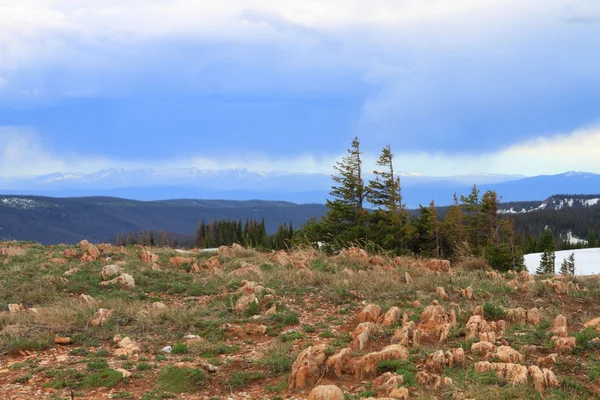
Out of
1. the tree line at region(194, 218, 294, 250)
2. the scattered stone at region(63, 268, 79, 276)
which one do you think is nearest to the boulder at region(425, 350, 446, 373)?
the scattered stone at region(63, 268, 79, 276)

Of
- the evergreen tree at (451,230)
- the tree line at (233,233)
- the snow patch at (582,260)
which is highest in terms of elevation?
the evergreen tree at (451,230)

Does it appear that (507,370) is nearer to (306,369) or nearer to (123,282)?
(306,369)

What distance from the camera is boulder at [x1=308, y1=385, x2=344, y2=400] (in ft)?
18.1

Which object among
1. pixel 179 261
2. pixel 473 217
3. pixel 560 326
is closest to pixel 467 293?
pixel 560 326

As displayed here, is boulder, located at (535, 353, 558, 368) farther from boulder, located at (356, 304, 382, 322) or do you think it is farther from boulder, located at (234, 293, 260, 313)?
boulder, located at (234, 293, 260, 313)

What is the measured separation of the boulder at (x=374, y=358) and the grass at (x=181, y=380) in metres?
2.08

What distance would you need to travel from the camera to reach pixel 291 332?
8602mm

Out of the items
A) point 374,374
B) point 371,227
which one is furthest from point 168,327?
point 371,227

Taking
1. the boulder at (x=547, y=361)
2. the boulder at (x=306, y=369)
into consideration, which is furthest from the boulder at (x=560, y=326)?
the boulder at (x=306, y=369)

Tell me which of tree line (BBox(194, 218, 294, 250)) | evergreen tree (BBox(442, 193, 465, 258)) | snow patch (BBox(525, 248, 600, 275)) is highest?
→ evergreen tree (BBox(442, 193, 465, 258))

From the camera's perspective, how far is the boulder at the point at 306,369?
6277 millimetres

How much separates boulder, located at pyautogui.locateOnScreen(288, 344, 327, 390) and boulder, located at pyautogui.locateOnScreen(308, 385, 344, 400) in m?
0.64

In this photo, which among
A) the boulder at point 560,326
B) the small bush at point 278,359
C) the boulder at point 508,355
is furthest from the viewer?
the boulder at point 560,326

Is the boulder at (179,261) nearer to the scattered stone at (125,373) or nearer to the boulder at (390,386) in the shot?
the scattered stone at (125,373)
